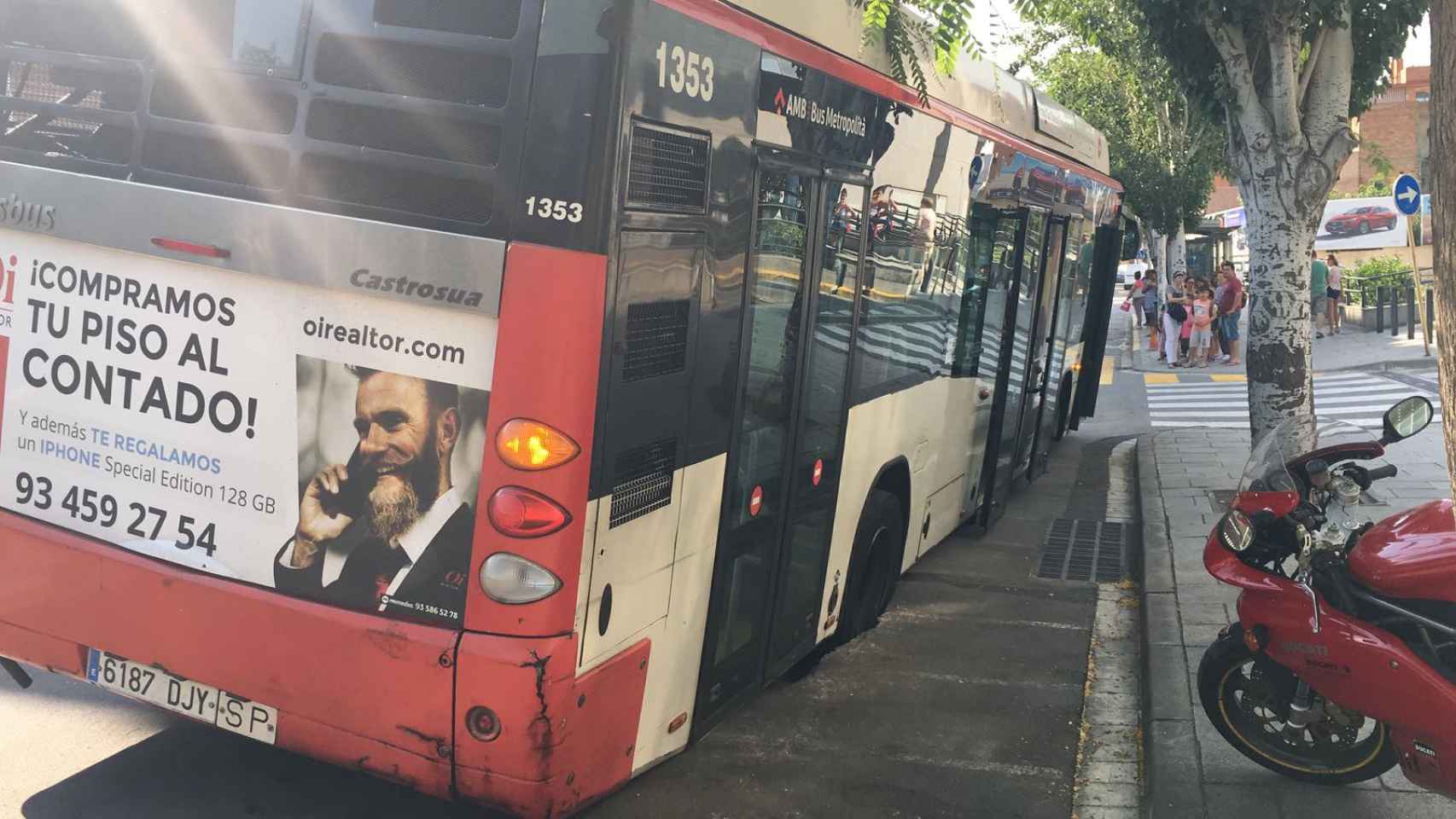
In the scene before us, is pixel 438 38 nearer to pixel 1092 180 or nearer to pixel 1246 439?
pixel 1092 180

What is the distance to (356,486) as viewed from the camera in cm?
425

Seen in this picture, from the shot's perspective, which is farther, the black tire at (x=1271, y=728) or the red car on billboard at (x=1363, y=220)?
the red car on billboard at (x=1363, y=220)

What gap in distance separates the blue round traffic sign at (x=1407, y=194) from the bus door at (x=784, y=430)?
1366 centimetres

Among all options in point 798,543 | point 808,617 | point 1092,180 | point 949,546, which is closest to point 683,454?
point 798,543

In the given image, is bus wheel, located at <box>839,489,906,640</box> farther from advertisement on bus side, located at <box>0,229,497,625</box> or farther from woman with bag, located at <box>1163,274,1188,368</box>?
woman with bag, located at <box>1163,274,1188,368</box>

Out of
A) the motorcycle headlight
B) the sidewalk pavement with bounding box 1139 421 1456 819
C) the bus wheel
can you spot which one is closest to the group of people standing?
the sidewalk pavement with bounding box 1139 421 1456 819

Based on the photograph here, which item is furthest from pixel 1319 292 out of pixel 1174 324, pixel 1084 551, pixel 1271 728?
pixel 1271 728

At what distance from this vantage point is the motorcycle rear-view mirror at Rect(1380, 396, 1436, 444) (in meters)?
5.22

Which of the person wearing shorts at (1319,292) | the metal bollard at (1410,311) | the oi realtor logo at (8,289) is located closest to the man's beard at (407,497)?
the oi realtor logo at (8,289)

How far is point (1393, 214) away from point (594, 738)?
67858 mm

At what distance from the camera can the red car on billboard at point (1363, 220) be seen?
64.9m

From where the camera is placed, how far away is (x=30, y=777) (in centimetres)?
500

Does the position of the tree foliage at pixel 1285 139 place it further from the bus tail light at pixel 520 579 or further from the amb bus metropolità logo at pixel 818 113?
the bus tail light at pixel 520 579

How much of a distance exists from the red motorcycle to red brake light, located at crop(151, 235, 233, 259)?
3.49 m
